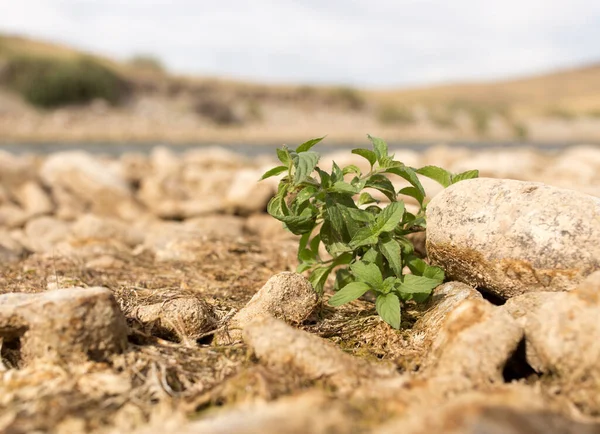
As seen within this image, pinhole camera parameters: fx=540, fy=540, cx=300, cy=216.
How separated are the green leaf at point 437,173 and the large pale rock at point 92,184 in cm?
478

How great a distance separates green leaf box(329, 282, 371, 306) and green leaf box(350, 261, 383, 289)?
3 centimetres

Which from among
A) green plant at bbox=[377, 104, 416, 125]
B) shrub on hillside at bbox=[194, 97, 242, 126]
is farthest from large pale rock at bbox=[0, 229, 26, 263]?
green plant at bbox=[377, 104, 416, 125]

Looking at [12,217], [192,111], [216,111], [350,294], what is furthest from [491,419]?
[216,111]

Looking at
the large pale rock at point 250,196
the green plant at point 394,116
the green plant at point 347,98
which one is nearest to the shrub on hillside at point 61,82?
the green plant at point 347,98

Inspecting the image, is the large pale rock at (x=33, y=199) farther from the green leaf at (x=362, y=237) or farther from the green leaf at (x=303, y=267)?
the green leaf at (x=362, y=237)

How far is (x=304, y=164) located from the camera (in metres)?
2.19

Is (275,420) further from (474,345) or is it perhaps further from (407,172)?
(407,172)

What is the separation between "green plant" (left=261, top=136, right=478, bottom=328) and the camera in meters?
2.28

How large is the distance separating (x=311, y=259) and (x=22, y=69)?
31.3 m

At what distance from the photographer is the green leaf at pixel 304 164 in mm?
2162

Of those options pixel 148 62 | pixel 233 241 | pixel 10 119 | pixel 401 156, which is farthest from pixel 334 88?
pixel 233 241

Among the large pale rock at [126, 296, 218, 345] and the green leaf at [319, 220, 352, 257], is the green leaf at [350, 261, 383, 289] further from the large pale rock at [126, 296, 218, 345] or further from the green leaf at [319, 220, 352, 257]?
the large pale rock at [126, 296, 218, 345]

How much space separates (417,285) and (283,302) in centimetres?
58


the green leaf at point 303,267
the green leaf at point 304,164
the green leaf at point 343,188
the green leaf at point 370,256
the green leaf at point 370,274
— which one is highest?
the green leaf at point 304,164
